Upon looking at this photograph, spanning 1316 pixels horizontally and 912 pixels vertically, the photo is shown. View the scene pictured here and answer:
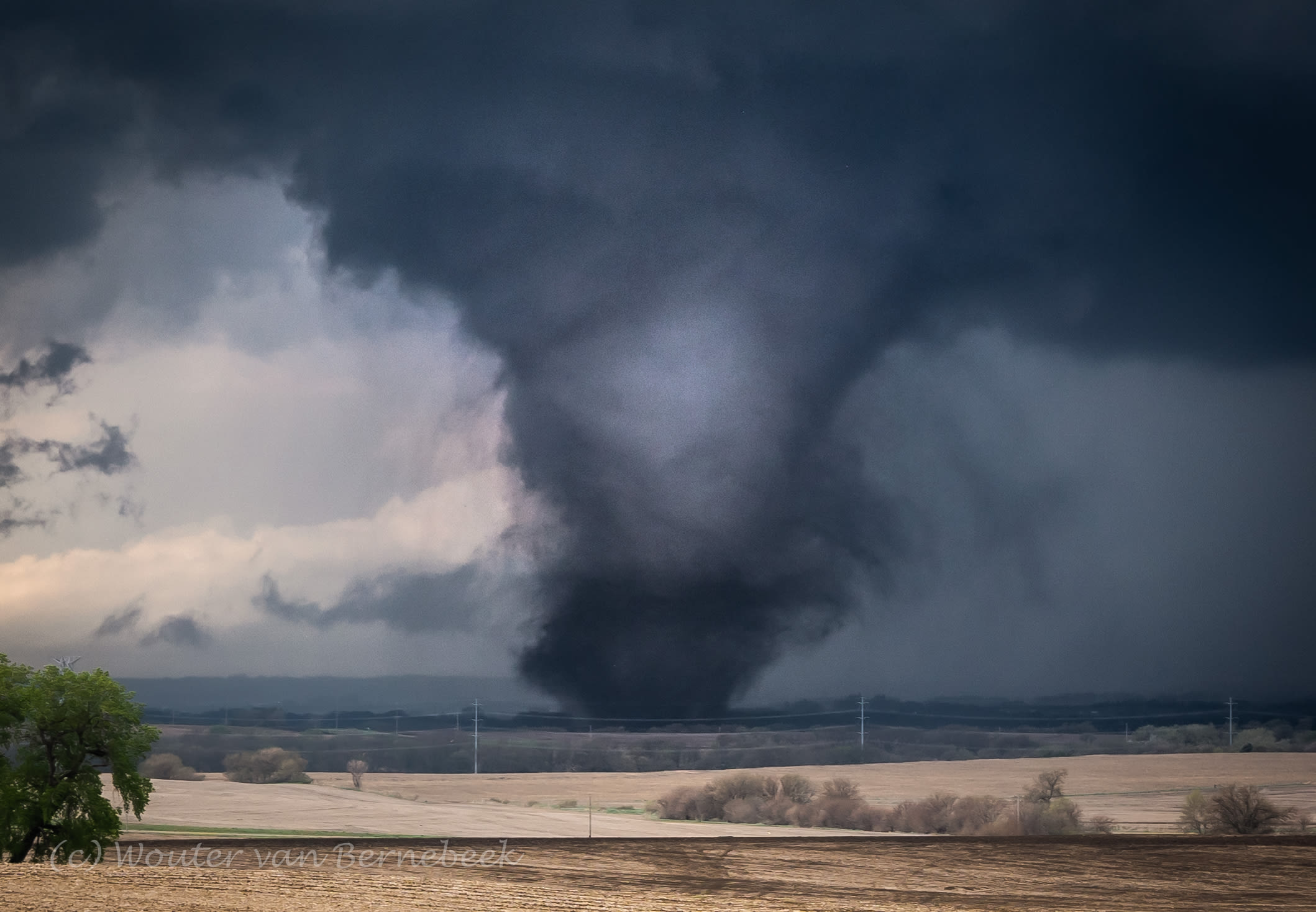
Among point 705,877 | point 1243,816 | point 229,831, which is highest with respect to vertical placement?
point 705,877

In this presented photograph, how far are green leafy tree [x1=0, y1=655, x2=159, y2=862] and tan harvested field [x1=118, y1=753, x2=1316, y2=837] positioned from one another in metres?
30.5

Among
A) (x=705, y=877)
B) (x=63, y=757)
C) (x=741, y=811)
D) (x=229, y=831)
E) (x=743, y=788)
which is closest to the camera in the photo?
(x=705, y=877)

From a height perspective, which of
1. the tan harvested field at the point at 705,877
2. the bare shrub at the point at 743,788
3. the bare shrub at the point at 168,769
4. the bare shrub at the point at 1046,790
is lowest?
the bare shrub at the point at 168,769

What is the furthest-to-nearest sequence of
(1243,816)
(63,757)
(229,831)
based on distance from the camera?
(229,831), (1243,816), (63,757)

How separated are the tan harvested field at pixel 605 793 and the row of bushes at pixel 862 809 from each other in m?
3.02

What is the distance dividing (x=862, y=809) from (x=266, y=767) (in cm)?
5708

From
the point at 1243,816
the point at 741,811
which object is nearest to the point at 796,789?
the point at 741,811

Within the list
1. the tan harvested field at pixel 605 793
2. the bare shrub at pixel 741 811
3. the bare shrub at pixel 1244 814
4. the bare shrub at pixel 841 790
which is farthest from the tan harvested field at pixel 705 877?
the bare shrub at pixel 841 790

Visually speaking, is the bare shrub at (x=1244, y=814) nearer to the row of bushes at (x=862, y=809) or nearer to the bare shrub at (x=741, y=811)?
the row of bushes at (x=862, y=809)

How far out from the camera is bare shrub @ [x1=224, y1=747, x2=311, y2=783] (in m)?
91.2

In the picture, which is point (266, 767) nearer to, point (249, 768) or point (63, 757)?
point (249, 768)

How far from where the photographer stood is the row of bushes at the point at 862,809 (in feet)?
190

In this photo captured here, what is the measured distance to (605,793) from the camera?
84062 mm

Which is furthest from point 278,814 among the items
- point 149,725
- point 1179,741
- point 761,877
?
point 1179,741
